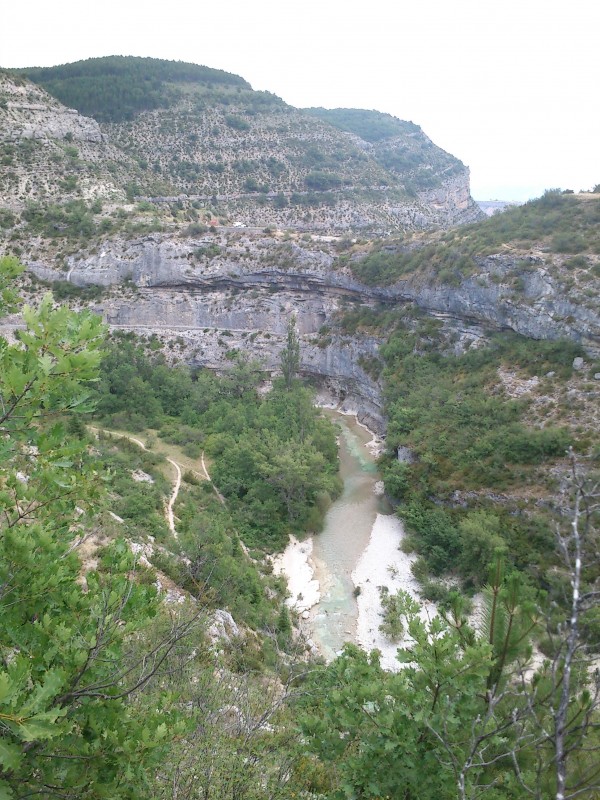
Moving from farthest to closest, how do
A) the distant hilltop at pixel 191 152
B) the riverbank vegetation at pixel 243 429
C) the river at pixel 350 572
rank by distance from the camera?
the distant hilltop at pixel 191 152, the riverbank vegetation at pixel 243 429, the river at pixel 350 572

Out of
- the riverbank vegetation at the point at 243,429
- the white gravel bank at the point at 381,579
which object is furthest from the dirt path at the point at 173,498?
the white gravel bank at the point at 381,579

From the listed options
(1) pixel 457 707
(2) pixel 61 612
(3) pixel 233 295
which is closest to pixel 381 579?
(1) pixel 457 707

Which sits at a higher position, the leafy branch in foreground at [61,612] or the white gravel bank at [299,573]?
the leafy branch in foreground at [61,612]

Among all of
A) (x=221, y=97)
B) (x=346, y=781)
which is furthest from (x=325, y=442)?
(x=221, y=97)

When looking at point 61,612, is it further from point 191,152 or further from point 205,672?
point 191,152

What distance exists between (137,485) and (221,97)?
6271cm

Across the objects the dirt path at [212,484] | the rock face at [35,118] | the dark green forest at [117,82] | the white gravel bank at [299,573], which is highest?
the dark green forest at [117,82]

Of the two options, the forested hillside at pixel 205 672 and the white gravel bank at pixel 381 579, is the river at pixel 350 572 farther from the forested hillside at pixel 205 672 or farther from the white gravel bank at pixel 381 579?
the forested hillside at pixel 205 672

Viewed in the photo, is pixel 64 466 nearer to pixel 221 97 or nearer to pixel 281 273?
pixel 281 273

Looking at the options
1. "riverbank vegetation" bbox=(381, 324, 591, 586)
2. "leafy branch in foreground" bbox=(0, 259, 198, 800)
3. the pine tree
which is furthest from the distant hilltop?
"leafy branch in foreground" bbox=(0, 259, 198, 800)

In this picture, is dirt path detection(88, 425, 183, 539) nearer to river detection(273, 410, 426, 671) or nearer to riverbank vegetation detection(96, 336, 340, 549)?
riverbank vegetation detection(96, 336, 340, 549)

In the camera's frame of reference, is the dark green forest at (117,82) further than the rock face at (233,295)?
Yes

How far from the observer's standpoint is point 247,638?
11836 mm

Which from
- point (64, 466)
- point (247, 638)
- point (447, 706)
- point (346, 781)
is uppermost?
point (64, 466)
